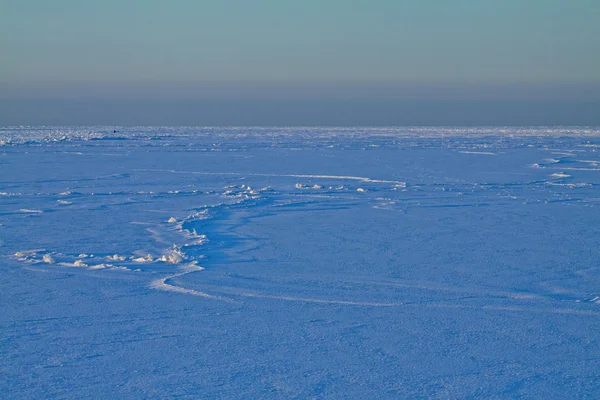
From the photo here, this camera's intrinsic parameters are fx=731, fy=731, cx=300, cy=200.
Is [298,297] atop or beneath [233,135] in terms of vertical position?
atop

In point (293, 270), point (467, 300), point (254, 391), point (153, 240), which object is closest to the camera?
point (254, 391)

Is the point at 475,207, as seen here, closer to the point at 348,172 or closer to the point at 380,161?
the point at 348,172

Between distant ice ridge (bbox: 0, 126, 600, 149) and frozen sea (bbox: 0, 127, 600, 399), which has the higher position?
frozen sea (bbox: 0, 127, 600, 399)

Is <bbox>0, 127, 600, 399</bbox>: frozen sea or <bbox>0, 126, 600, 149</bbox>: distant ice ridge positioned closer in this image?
<bbox>0, 127, 600, 399</bbox>: frozen sea

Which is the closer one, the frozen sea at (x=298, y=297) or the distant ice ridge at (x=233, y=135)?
the frozen sea at (x=298, y=297)

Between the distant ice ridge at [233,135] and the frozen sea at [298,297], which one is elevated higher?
the frozen sea at [298,297]

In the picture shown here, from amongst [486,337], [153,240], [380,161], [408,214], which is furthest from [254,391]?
[380,161]

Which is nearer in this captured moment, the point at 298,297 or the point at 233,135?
the point at 298,297

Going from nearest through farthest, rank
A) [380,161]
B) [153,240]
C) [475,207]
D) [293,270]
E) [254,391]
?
[254,391], [293,270], [153,240], [475,207], [380,161]
